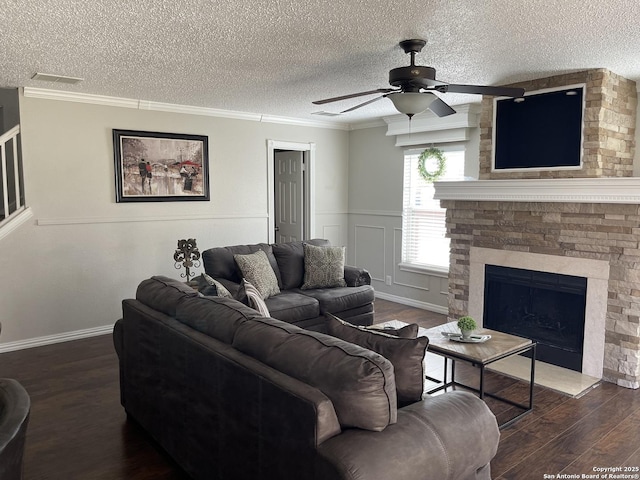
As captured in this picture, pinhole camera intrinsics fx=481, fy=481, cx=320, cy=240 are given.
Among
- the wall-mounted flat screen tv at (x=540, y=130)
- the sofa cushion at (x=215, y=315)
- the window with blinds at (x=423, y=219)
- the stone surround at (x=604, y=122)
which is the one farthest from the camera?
the window with blinds at (x=423, y=219)

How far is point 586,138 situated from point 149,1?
348 cm

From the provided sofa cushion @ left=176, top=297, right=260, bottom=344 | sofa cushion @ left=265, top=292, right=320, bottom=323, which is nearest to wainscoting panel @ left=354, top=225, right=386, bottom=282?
sofa cushion @ left=265, top=292, right=320, bottom=323

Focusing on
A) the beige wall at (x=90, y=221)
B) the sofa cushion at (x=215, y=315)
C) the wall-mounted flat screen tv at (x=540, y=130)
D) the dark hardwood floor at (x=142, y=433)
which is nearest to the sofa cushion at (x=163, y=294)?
the sofa cushion at (x=215, y=315)

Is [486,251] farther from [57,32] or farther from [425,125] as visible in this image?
[57,32]

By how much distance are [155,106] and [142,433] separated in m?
3.54

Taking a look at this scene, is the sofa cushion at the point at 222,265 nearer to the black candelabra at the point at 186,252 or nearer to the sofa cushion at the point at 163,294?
the black candelabra at the point at 186,252

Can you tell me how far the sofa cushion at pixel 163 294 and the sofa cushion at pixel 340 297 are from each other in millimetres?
1927

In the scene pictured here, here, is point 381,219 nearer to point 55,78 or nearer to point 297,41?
point 297,41

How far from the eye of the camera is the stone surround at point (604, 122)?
12.9ft

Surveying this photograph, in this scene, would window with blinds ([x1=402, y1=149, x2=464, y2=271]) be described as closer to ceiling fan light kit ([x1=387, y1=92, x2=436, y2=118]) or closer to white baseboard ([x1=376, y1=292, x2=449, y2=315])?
white baseboard ([x1=376, y1=292, x2=449, y2=315])

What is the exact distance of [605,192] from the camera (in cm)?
373

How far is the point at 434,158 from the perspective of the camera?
594 cm

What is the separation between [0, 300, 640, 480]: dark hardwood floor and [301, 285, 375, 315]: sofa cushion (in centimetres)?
126

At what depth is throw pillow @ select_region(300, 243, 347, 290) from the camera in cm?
506
